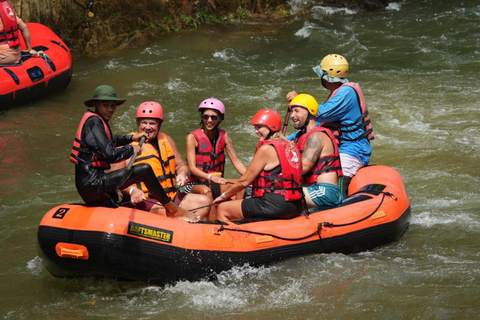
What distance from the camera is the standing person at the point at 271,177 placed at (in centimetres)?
522

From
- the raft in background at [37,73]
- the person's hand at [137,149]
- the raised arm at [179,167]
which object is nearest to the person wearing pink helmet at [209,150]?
the raised arm at [179,167]

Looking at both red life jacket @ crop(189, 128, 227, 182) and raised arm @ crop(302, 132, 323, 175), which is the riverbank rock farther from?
raised arm @ crop(302, 132, 323, 175)

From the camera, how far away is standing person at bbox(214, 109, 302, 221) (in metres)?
5.22

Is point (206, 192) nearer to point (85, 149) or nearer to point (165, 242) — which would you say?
point (165, 242)

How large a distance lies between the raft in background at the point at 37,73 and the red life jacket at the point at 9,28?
391 mm

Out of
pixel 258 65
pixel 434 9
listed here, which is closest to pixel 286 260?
pixel 258 65

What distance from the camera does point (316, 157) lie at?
18.7 feet

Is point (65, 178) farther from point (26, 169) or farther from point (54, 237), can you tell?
point (54, 237)

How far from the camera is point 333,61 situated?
20.6 feet

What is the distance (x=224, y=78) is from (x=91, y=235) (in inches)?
255

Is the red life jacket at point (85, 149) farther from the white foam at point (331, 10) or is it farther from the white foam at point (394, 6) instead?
the white foam at point (394, 6)

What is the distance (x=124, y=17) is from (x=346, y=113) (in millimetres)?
7917

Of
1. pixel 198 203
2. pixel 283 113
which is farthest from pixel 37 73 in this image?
pixel 198 203

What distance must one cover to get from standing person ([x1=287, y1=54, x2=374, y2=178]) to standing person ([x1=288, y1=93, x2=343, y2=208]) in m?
0.48
